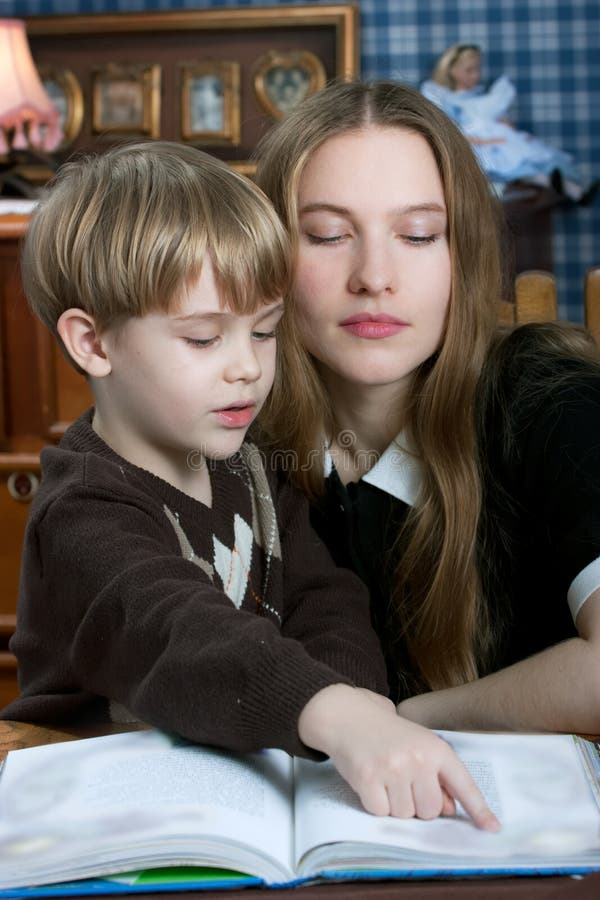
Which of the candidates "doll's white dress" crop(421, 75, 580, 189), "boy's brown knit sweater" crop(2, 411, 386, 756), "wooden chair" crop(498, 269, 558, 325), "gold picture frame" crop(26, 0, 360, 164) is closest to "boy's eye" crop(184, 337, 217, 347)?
"boy's brown knit sweater" crop(2, 411, 386, 756)

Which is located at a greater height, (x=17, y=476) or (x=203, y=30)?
(x=203, y=30)

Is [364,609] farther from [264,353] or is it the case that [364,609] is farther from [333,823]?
[333,823]

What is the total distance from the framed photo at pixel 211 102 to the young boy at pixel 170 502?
2194 mm

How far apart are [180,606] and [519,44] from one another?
2916 mm

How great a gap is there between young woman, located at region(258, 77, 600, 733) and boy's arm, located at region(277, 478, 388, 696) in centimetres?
8

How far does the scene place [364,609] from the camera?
114 centimetres

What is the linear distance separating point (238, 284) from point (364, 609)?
14.7 inches

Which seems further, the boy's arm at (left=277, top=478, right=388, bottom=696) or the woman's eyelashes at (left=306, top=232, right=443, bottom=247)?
the woman's eyelashes at (left=306, top=232, right=443, bottom=247)

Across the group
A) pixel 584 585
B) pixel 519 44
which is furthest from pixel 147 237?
pixel 519 44

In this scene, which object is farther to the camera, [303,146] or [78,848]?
[303,146]

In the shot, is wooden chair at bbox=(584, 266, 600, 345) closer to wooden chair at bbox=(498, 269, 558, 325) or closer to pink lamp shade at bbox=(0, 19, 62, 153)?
wooden chair at bbox=(498, 269, 558, 325)

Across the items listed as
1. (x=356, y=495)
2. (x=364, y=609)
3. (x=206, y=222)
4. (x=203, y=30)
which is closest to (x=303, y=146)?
(x=206, y=222)

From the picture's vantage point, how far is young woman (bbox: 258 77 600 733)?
1.15m

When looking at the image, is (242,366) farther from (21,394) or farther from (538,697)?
(21,394)
